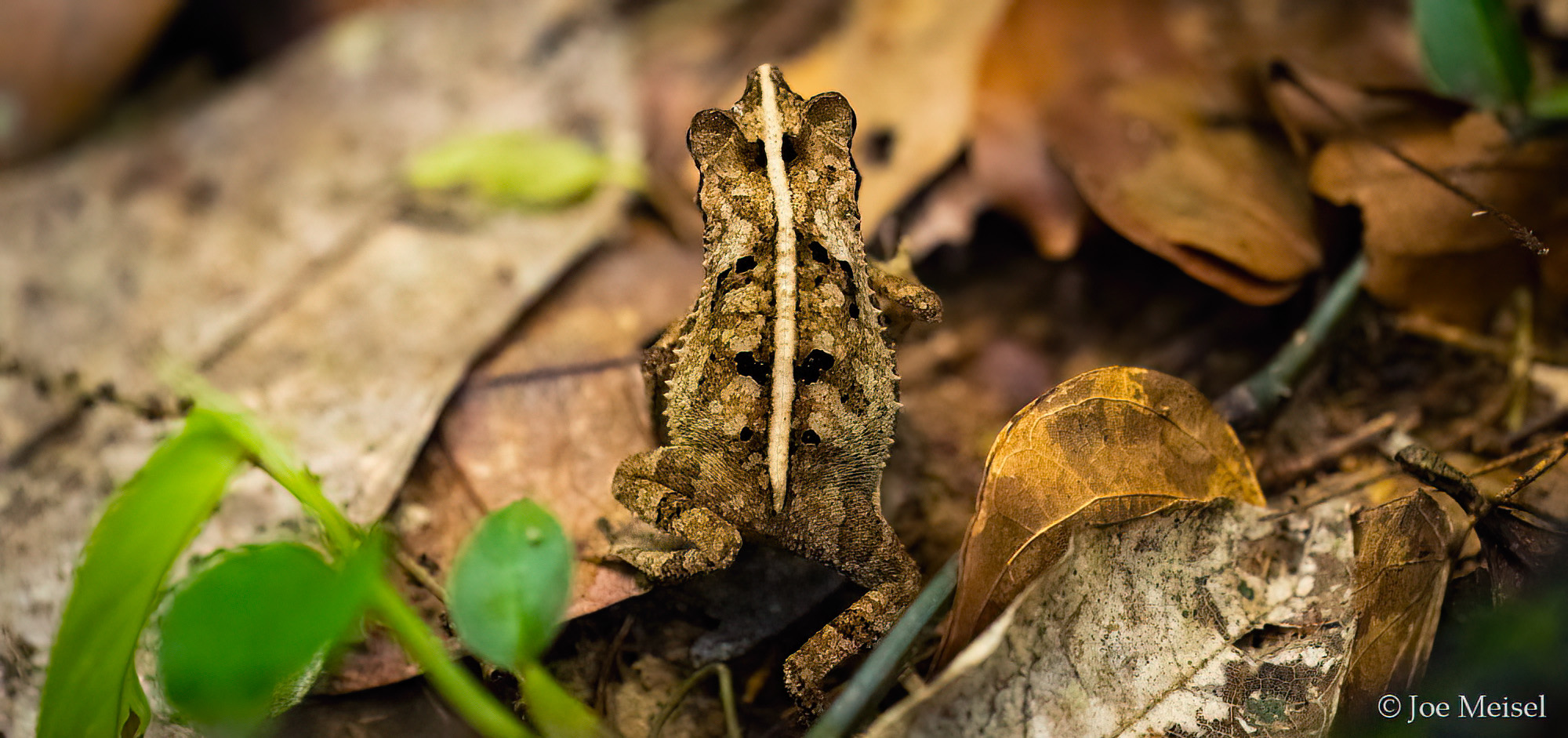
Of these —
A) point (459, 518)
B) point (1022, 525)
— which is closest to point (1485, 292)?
point (1022, 525)

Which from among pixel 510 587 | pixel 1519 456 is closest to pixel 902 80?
pixel 1519 456

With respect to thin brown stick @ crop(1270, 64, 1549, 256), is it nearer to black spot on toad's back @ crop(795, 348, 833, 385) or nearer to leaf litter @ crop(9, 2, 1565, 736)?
leaf litter @ crop(9, 2, 1565, 736)

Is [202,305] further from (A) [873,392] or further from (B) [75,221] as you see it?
(A) [873,392]

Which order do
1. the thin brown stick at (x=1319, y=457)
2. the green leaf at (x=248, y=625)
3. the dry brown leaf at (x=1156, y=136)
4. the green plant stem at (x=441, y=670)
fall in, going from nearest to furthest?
the green leaf at (x=248, y=625) → the green plant stem at (x=441, y=670) → the thin brown stick at (x=1319, y=457) → the dry brown leaf at (x=1156, y=136)

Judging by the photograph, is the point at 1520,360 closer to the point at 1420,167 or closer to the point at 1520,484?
the point at 1420,167

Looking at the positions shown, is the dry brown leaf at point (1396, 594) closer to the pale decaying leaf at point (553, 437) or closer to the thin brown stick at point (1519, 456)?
the thin brown stick at point (1519, 456)

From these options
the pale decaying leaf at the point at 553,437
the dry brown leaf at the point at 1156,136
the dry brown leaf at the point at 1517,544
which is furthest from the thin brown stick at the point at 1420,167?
the pale decaying leaf at the point at 553,437
